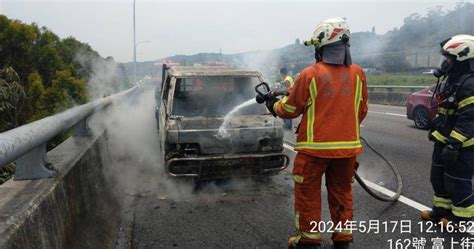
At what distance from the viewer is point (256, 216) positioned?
15.8ft

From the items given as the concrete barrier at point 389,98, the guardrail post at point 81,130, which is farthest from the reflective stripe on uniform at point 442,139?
the concrete barrier at point 389,98

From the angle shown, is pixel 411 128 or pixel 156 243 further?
pixel 411 128

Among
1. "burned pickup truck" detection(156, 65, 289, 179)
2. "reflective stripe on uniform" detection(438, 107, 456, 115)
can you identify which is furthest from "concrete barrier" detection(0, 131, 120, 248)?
"reflective stripe on uniform" detection(438, 107, 456, 115)

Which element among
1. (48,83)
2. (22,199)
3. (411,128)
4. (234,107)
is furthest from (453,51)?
(48,83)

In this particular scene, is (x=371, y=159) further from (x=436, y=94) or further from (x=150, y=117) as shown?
(x=150, y=117)

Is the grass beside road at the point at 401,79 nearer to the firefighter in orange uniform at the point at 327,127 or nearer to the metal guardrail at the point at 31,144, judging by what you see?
the firefighter in orange uniform at the point at 327,127

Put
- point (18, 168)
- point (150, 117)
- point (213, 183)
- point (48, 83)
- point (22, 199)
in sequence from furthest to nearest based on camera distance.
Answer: point (48, 83) < point (150, 117) < point (213, 183) < point (18, 168) < point (22, 199)

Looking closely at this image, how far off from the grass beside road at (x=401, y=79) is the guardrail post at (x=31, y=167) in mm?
25999

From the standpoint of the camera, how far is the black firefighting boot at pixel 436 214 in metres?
4.51

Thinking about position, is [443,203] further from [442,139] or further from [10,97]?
[10,97]

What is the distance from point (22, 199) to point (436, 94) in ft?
14.3

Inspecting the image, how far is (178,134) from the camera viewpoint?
219 inches

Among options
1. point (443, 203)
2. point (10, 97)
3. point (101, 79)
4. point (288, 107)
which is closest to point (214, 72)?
point (288, 107)

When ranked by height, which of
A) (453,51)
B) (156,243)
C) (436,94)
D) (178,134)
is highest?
(453,51)
